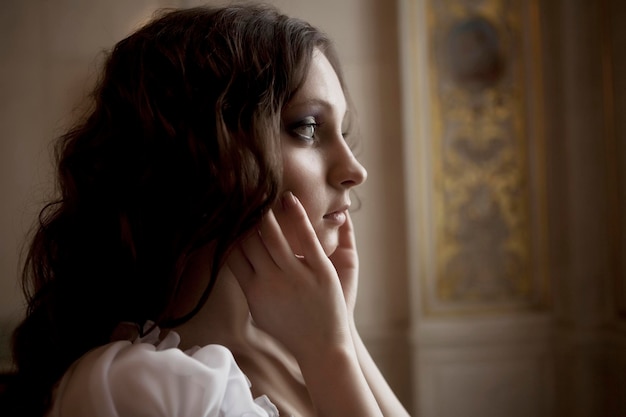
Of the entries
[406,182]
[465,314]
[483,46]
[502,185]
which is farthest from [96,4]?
[465,314]

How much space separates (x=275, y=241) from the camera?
85 cm

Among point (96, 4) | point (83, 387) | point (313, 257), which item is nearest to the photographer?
point (83, 387)

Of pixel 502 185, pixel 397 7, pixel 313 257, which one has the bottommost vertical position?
pixel 502 185

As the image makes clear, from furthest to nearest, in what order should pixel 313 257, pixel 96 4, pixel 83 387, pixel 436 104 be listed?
pixel 436 104 < pixel 96 4 < pixel 313 257 < pixel 83 387

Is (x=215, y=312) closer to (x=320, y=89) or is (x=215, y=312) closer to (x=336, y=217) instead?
(x=336, y=217)

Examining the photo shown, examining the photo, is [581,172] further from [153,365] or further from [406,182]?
[153,365]

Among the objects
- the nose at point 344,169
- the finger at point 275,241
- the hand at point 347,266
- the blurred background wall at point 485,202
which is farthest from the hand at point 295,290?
the blurred background wall at point 485,202

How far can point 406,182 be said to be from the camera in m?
2.41

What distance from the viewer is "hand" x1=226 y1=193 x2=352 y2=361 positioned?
84cm

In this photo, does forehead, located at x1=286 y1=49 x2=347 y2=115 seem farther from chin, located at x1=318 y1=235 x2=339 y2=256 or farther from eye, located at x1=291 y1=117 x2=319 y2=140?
chin, located at x1=318 y1=235 x2=339 y2=256

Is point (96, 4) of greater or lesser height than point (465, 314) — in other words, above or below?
above

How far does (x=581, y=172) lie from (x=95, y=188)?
7.12 ft

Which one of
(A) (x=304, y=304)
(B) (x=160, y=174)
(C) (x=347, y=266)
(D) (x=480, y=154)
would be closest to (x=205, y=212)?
(B) (x=160, y=174)

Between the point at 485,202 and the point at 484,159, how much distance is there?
0.19m
